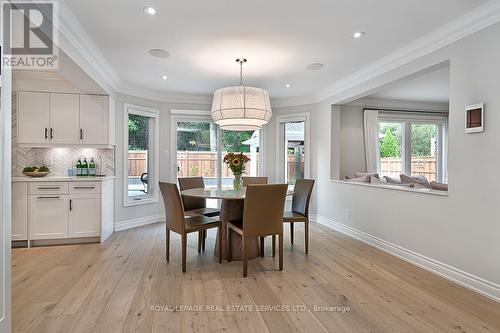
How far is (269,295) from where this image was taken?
2.52 m

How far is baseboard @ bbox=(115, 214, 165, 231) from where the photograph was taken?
489 cm

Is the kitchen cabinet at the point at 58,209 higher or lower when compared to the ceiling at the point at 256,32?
lower

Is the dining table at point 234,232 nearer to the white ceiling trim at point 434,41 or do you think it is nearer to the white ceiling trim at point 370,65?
the white ceiling trim at point 370,65

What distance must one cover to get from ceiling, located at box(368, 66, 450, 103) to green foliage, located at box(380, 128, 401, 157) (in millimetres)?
774

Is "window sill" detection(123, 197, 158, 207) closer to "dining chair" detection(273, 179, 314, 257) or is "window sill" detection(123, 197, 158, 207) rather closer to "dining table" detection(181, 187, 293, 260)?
"dining table" detection(181, 187, 293, 260)

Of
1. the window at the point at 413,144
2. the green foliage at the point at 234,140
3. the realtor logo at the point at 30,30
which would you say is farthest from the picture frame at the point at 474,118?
the green foliage at the point at 234,140

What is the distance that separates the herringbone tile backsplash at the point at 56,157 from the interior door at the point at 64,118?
1.08ft

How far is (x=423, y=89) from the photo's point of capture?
16.6 feet

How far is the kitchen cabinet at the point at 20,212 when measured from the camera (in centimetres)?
382

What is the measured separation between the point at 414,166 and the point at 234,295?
5.45 meters

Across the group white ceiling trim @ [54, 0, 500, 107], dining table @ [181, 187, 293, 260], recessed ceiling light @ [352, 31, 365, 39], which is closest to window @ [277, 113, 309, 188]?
white ceiling trim @ [54, 0, 500, 107]

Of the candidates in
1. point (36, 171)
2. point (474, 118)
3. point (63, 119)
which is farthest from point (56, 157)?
point (474, 118)

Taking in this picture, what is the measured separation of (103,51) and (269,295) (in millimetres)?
3363

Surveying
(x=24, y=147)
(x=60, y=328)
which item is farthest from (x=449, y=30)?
(x=24, y=147)
